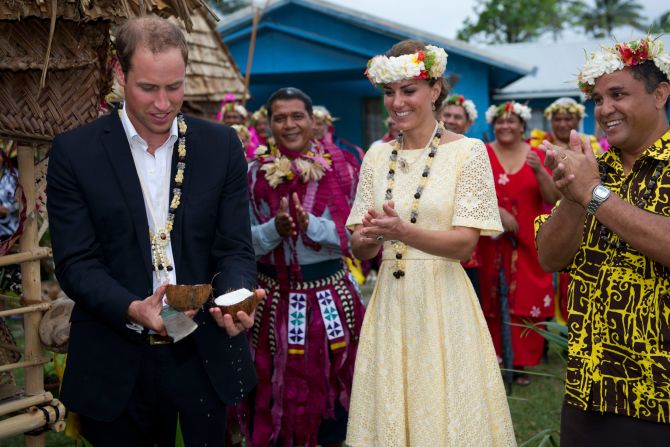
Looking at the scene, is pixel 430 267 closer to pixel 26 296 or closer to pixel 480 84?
pixel 26 296

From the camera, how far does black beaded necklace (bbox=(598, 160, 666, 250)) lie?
Answer: 267cm

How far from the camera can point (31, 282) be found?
3.77 meters

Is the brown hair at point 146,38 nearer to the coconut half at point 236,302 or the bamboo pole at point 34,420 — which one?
the coconut half at point 236,302

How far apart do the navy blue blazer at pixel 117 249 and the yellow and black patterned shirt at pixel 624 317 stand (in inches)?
50.9

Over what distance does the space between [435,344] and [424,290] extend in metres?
0.25

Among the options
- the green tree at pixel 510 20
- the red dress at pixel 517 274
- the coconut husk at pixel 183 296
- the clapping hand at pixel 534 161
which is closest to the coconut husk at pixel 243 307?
the coconut husk at pixel 183 296

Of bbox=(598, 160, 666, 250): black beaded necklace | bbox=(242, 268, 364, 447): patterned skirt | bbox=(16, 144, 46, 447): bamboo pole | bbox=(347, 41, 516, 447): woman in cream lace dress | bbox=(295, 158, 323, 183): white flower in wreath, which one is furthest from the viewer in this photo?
bbox=(295, 158, 323, 183): white flower in wreath

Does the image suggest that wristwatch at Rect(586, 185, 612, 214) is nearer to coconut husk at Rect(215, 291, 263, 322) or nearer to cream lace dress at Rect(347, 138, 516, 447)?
cream lace dress at Rect(347, 138, 516, 447)

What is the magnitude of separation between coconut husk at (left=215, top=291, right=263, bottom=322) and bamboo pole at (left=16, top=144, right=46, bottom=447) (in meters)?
1.53

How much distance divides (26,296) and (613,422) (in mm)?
2812

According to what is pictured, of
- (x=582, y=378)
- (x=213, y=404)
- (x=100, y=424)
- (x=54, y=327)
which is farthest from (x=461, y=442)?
(x=54, y=327)

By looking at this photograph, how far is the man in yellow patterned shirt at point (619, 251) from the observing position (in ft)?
8.60

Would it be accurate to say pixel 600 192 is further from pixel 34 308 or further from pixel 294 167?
pixel 34 308

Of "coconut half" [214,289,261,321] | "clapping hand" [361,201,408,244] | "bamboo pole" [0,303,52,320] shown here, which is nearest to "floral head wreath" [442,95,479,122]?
"clapping hand" [361,201,408,244]
